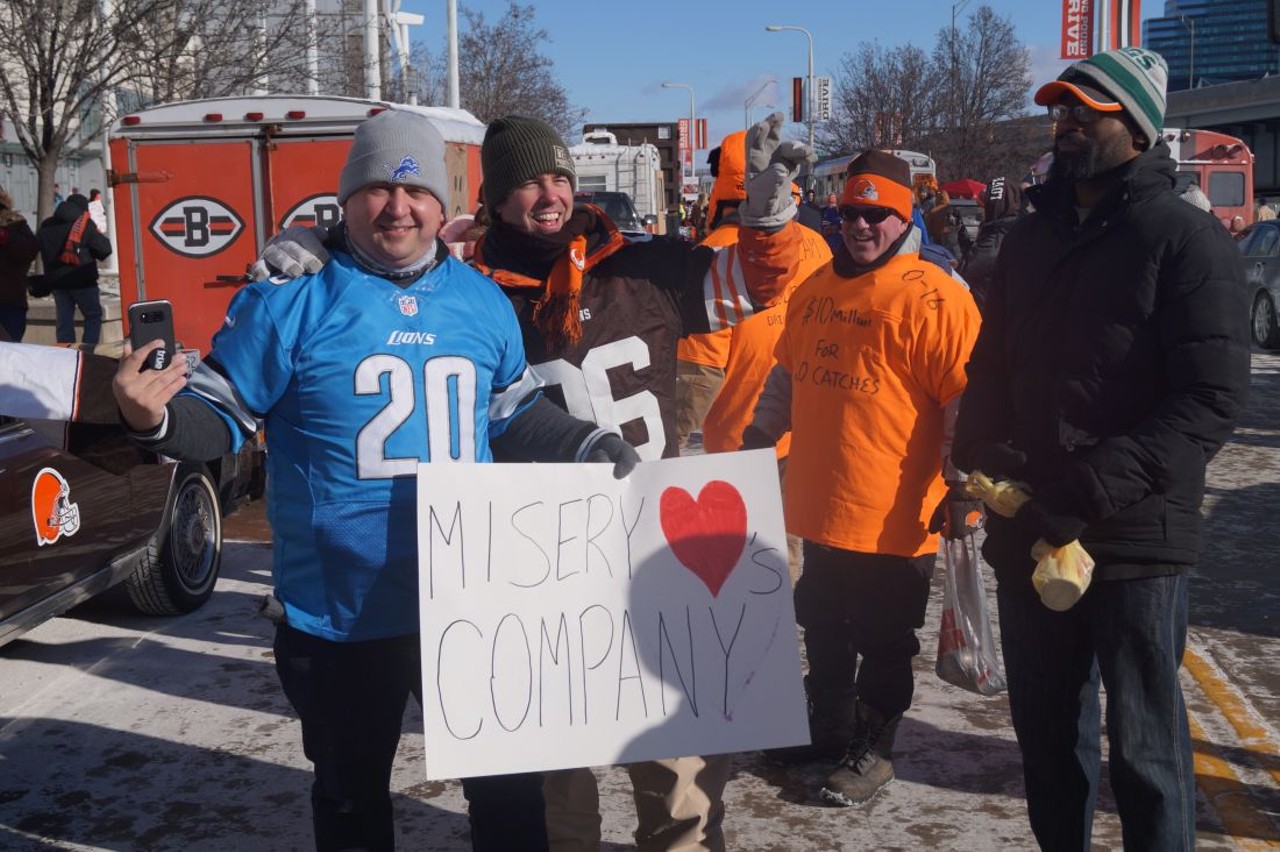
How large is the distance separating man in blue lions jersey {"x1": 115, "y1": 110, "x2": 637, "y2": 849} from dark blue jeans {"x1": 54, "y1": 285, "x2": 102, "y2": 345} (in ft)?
41.6

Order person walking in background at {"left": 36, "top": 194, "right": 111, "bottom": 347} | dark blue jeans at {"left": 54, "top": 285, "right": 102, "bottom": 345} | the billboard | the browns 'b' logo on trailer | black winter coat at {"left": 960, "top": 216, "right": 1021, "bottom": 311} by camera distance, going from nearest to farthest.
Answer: black winter coat at {"left": 960, "top": 216, "right": 1021, "bottom": 311} < the browns 'b' logo on trailer < person walking in background at {"left": 36, "top": 194, "right": 111, "bottom": 347} < dark blue jeans at {"left": 54, "top": 285, "right": 102, "bottom": 345} < the billboard

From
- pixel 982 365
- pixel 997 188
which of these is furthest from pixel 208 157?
pixel 982 365

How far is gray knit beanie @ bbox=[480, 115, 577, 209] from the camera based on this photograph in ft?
10.8

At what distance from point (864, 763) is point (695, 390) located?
175 cm

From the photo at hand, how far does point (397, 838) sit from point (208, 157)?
7351mm

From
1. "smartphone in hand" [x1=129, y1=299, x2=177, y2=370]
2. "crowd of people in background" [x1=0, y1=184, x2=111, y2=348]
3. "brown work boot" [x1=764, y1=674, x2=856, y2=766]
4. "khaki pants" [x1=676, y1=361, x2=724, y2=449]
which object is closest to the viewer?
"smartphone in hand" [x1=129, y1=299, x2=177, y2=370]

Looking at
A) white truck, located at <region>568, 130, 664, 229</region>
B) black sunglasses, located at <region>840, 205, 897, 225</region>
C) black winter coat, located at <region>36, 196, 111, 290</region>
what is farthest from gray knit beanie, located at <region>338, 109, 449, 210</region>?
white truck, located at <region>568, 130, 664, 229</region>

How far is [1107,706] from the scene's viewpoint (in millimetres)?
3098

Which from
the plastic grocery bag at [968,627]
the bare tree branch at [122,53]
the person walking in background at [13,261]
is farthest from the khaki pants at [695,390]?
the bare tree branch at [122,53]

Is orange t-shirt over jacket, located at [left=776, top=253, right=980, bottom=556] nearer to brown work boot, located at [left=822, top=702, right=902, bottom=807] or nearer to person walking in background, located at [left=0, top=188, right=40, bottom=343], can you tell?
brown work boot, located at [left=822, top=702, right=902, bottom=807]

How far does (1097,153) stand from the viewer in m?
3.00

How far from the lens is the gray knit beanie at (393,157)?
281 cm

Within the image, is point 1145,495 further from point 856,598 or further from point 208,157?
point 208,157

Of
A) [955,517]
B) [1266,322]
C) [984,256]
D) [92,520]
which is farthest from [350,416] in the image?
[1266,322]
